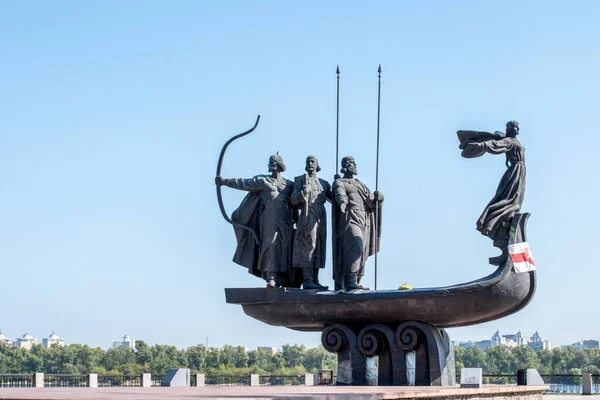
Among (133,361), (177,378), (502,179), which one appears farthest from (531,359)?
(177,378)

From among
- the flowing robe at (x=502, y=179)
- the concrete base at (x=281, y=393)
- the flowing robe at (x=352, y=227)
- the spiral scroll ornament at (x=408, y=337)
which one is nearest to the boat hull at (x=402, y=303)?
the spiral scroll ornament at (x=408, y=337)

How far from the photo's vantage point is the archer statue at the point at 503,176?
21156 mm

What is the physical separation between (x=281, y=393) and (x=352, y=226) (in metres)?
6.00

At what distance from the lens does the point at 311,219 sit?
73.0 ft

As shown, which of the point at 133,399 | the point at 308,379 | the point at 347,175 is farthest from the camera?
A: the point at 308,379

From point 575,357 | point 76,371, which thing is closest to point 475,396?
point 76,371

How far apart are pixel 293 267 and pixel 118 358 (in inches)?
2219

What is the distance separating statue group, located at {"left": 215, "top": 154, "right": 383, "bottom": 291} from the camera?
22.1 meters

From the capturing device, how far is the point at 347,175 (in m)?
22.5

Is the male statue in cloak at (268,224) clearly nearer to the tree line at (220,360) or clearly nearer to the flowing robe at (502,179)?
the flowing robe at (502,179)

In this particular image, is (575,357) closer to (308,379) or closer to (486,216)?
(308,379)

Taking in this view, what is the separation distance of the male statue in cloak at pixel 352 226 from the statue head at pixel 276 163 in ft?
3.80

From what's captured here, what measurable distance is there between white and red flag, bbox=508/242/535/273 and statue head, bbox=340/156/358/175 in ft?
11.2

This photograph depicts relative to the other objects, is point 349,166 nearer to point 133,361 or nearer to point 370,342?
point 370,342
